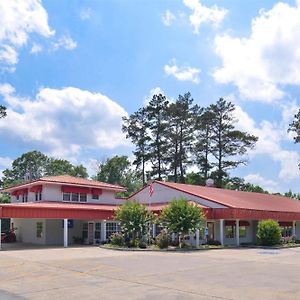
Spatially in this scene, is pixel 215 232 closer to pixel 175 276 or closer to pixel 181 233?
pixel 181 233

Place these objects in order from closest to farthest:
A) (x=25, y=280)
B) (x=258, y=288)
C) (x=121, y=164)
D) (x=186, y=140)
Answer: (x=258, y=288), (x=25, y=280), (x=186, y=140), (x=121, y=164)

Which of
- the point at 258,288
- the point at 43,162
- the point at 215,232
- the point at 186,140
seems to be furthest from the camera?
the point at 43,162

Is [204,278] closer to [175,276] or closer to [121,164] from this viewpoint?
[175,276]

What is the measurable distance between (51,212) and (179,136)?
3065 centimetres

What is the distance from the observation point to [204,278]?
15.2 metres

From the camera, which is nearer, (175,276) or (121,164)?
(175,276)

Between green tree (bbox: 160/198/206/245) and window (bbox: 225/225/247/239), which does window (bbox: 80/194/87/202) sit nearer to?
green tree (bbox: 160/198/206/245)

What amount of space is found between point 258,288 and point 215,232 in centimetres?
2386

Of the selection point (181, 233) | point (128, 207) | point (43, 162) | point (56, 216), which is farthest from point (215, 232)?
point (43, 162)

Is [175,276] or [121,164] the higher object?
[121,164]

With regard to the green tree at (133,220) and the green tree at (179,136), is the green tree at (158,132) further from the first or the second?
the green tree at (133,220)

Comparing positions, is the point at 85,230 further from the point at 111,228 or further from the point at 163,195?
the point at 163,195

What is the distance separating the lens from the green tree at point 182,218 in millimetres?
30219

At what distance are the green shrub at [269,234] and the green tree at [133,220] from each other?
30.3ft
